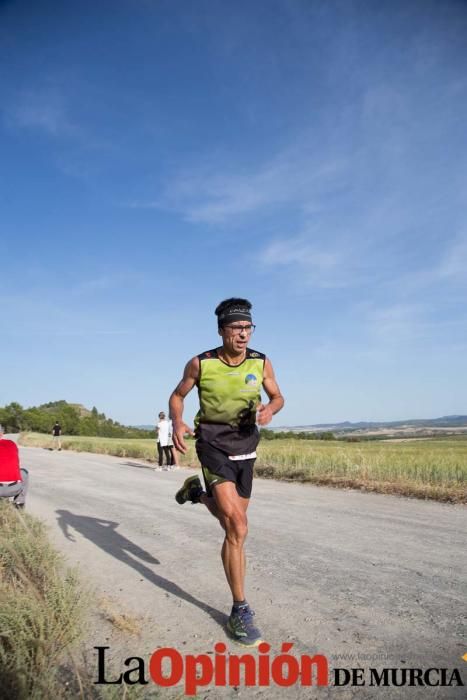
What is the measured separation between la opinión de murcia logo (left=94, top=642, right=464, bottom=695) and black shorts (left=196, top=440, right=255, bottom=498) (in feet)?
3.89

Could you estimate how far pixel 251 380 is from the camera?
430 cm

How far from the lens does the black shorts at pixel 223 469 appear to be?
4113 millimetres

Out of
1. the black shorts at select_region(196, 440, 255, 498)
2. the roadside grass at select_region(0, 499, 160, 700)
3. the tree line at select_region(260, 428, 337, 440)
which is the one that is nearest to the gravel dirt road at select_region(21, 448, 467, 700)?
the roadside grass at select_region(0, 499, 160, 700)

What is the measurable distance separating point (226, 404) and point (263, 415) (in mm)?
322

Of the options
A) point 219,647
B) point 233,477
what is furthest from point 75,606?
point 233,477

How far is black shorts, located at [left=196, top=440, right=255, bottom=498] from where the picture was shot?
4113 millimetres

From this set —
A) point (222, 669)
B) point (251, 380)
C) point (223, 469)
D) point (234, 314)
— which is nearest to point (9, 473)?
point (223, 469)

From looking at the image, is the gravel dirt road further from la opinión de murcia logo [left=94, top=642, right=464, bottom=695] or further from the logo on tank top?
the logo on tank top

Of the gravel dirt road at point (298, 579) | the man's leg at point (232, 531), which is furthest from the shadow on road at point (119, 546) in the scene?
the man's leg at point (232, 531)

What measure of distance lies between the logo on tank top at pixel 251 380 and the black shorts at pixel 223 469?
60 cm

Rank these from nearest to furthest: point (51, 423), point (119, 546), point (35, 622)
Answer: point (35, 622) → point (119, 546) → point (51, 423)

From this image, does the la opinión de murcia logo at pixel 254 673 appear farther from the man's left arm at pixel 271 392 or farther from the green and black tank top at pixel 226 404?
the man's left arm at pixel 271 392

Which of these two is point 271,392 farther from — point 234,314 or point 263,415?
point 234,314

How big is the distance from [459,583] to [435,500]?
208 inches
